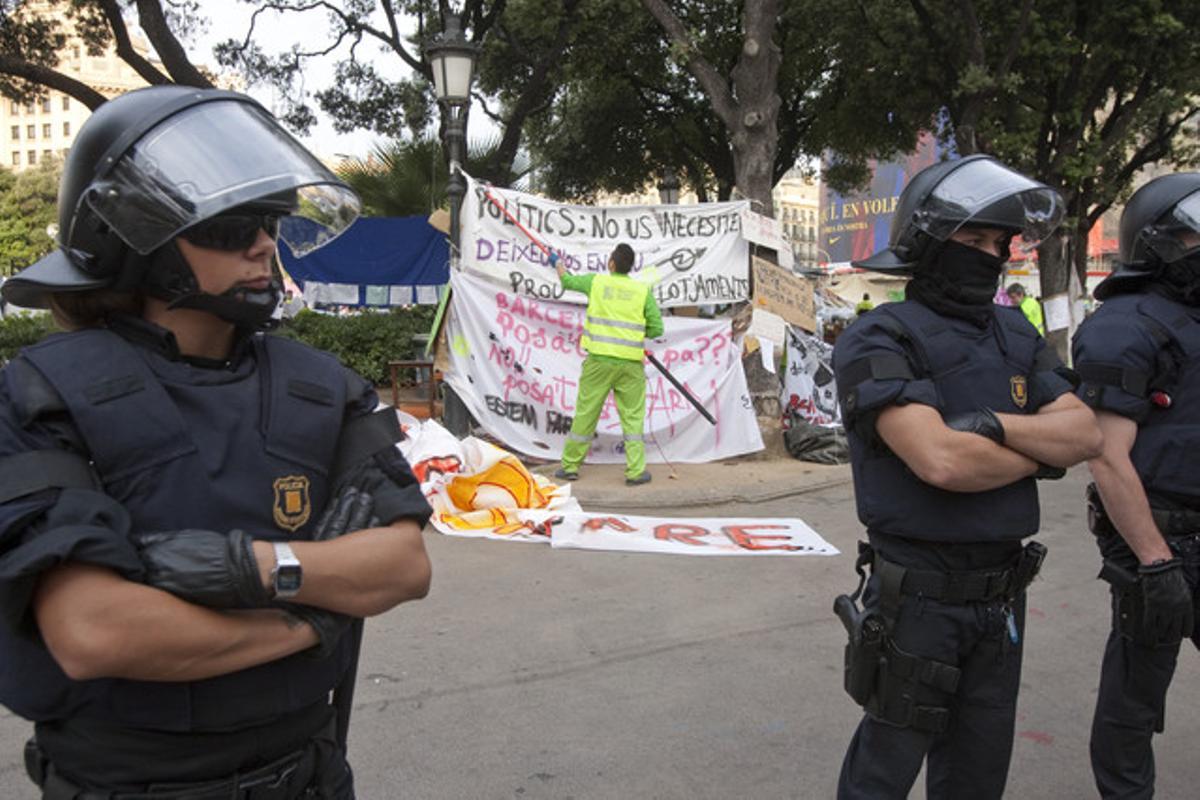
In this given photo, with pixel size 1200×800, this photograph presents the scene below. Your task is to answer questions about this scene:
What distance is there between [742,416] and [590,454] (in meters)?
1.48

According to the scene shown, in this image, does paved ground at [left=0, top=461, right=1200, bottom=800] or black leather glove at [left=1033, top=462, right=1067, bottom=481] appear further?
paved ground at [left=0, top=461, right=1200, bottom=800]

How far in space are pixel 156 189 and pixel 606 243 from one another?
741 cm

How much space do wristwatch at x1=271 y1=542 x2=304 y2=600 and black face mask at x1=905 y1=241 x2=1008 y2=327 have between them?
67.3 inches

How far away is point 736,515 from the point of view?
7129mm

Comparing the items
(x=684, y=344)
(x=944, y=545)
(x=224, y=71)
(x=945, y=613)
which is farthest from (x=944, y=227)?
(x=224, y=71)

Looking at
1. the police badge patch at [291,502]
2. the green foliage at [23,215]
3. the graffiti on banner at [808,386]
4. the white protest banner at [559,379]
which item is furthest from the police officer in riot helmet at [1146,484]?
the green foliage at [23,215]

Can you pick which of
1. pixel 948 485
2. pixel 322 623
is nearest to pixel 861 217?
pixel 948 485

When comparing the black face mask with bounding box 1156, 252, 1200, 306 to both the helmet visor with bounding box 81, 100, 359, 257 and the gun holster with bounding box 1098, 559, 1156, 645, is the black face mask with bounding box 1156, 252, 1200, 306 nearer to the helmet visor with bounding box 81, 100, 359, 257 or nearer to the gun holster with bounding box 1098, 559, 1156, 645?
the gun holster with bounding box 1098, 559, 1156, 645

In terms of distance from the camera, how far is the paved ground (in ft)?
10.6

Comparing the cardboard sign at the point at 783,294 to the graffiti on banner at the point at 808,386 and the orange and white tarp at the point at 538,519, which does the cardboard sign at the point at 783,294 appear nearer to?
the graffiti on banner at the point at 808,386

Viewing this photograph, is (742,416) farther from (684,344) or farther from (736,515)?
(736,515)

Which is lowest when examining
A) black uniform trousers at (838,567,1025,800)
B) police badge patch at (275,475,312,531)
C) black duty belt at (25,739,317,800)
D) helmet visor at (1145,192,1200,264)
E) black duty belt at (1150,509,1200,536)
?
black uniform trousers at (838,567,1025,800)

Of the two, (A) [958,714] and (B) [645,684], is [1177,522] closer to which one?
(A) [958,714]

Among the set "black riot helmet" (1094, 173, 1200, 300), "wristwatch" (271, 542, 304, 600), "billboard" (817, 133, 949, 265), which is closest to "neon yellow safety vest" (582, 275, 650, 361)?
"black riot helmet" (1094, 173, 1200, 300)
